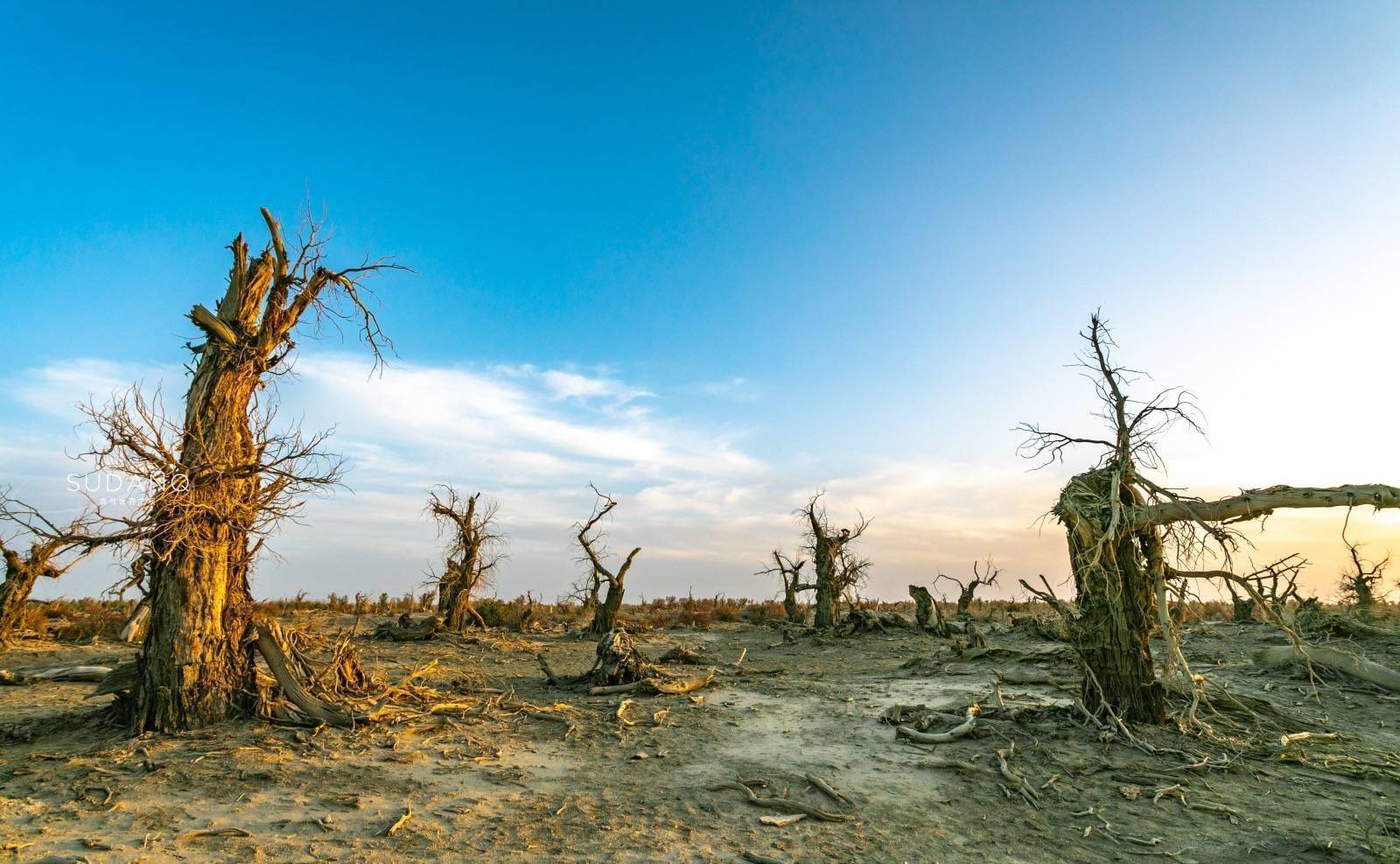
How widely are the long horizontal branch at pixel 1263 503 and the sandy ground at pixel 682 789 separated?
2.48 metres

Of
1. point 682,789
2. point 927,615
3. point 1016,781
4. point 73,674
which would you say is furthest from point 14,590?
point 927,615

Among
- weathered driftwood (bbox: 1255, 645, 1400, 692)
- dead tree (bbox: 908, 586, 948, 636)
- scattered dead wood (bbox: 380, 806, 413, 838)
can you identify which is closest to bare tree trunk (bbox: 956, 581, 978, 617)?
dead tree (bbox: 908, 586, 948, 636)

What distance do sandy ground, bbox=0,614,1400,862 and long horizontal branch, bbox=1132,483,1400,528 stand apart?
2484 millimetres

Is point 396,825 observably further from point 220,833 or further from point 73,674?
point 73,674

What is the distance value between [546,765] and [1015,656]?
10.4 metres

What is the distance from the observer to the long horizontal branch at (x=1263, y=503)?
8.41 metres

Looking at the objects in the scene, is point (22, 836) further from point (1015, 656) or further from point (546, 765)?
point (1015, 656)

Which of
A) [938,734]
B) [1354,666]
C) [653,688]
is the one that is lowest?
[938,734]

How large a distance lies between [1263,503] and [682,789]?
7.25 metres

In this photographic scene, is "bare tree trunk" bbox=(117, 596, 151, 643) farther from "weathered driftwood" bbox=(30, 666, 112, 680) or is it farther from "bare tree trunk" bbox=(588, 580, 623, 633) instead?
"bare tree trunk" bbox=(588, 580, 623, 633)

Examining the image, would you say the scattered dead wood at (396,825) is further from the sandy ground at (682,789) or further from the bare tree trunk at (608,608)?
the bare tree trunk at (608,608)

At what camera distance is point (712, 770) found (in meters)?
7.74

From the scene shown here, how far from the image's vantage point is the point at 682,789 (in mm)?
7113

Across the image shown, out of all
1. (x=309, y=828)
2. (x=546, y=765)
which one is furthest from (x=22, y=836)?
(x=546, y=765)
